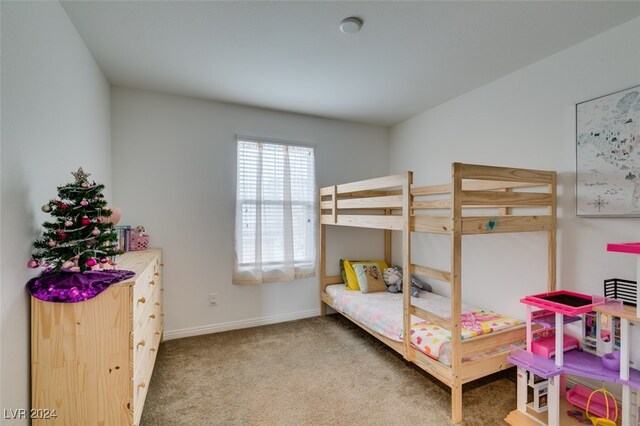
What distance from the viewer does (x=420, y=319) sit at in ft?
7.60

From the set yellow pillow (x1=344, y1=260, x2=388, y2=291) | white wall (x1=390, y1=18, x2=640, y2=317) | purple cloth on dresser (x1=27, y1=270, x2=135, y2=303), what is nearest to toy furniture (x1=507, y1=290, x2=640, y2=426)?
white wall (x1=390, y1=18, x2=640, y2=317)

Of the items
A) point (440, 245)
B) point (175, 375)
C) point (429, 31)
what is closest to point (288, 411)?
point (175, 375)

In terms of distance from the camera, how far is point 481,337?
1.96 m

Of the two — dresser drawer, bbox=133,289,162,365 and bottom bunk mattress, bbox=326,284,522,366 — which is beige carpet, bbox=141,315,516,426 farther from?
dresser drawer, bbox=133,289,162,365

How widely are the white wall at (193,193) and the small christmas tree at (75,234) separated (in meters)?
1.43

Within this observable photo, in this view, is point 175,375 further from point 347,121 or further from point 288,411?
point 347,121

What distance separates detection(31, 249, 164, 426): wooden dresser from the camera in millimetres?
1363

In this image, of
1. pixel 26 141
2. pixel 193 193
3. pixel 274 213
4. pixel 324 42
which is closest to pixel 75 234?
pixel 26 141

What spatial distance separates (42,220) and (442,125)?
3374mm

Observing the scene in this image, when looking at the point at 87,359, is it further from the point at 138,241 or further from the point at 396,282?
the point at 396,282

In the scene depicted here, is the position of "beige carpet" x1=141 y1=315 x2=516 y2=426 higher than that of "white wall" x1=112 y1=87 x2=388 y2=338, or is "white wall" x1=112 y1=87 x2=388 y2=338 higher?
"white wall" x1=112 y1=87 x2=388 y2=338

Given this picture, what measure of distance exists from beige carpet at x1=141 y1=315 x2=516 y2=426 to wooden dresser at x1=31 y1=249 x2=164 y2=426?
0.48m

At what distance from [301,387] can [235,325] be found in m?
1.32

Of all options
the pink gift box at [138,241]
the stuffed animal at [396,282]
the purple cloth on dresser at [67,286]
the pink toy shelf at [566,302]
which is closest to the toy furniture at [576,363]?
the pink toy shelf at [566,302]
